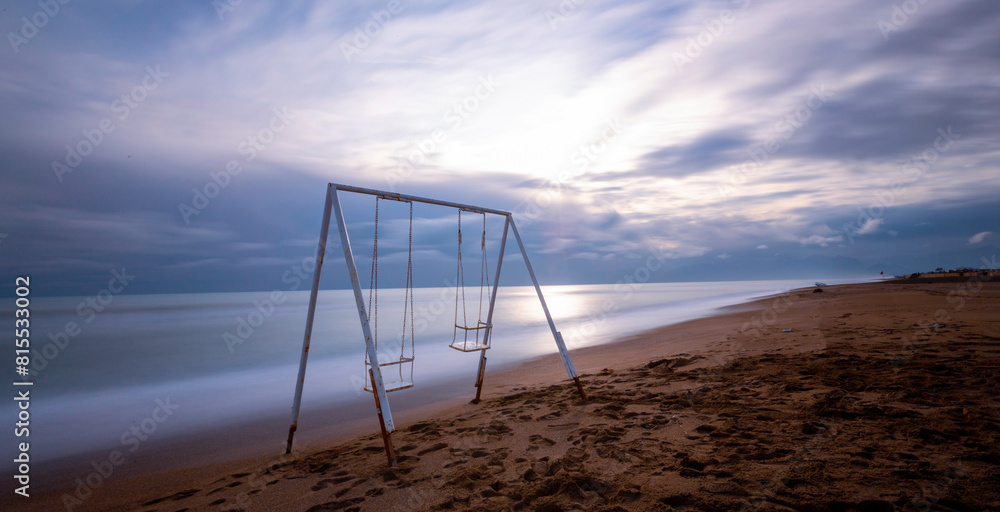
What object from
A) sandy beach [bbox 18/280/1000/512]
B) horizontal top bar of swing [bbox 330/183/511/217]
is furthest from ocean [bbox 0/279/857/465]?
horizontal top bar of swing [bbox 330/183/511/217]

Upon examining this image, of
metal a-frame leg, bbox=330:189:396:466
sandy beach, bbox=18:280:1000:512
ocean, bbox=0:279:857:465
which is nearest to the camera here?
sandy beach, bbox=18:280:1000:512

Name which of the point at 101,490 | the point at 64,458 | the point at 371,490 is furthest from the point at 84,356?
the point at 371,490

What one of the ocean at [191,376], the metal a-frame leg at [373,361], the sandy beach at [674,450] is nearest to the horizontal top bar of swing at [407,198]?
the metal a-frame leg at [373,361]

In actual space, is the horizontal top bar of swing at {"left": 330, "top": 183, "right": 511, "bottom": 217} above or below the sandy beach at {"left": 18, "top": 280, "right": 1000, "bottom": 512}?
above

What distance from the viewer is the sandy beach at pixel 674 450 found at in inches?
136

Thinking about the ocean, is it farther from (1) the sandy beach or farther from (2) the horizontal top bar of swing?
(2) the horizontal top bar of swing

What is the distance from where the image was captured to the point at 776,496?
10.8ft

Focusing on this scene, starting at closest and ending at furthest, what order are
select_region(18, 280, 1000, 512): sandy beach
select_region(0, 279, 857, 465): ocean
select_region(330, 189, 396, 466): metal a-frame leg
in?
1. select_region(18, 280, 1000, 512): sandy beach
2. select_region(330, 189, 396, 466): metal a-frame leg
3. select_region(0, 279, 857, 465): ocean

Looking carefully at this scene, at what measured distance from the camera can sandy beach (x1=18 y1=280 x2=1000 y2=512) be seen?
11.3 ft

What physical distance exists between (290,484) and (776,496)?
4872 mm

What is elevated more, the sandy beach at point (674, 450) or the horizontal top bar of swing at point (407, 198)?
the horizontal top bar of swing at point (407, 198)

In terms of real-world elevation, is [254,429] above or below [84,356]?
below

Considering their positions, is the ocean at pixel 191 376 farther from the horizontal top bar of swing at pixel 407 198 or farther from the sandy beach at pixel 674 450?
the horizontal top bar of swing at pixel 407 198

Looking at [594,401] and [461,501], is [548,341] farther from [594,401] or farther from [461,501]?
[461,501]
